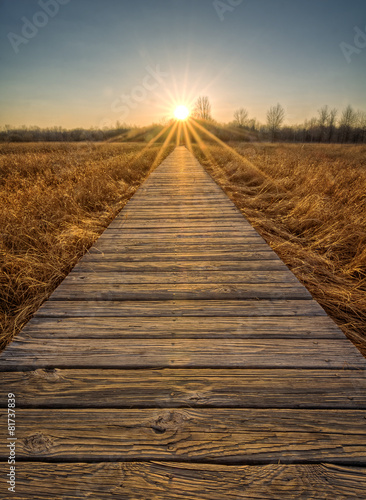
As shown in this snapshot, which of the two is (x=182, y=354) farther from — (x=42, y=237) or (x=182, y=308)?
(x=42, y=237)

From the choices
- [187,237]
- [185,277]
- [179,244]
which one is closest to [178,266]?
[185,277]

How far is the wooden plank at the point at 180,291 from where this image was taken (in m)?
1.82

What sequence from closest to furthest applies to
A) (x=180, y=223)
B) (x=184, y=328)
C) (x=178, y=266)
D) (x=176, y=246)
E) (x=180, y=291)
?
1. (x=184, y=328)
2. (x=180, y=291)
3. (x=178, y=266)
4. (x=176, y=246)
5. (x=180, y=223)

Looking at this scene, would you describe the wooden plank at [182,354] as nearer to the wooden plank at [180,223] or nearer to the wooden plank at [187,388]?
the wooden plank at [187,388]

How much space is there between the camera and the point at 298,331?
1.48 metres

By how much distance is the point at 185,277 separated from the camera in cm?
207

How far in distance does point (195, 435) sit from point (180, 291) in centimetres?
102

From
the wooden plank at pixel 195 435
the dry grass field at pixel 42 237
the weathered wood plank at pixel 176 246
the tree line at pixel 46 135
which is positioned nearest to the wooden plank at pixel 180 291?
the dry grass field at pixel 42 237

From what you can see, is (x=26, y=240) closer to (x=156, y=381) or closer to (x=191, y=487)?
(x=156, y=381)

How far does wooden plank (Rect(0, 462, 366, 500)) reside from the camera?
31.2 inches

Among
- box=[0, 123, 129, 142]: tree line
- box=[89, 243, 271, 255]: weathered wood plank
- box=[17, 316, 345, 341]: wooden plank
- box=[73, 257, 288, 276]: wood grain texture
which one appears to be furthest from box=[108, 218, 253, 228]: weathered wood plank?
box=[0, 123, 129, 142]: tree line

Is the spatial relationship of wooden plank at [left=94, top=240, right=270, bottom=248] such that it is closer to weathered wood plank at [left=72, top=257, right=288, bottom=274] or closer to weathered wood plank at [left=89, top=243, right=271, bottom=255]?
weathered wood plank at [left=89, top=243, right=271, bottom=255]

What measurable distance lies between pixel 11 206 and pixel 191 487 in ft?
14.4

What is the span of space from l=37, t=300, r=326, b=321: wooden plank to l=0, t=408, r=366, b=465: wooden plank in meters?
0.65
